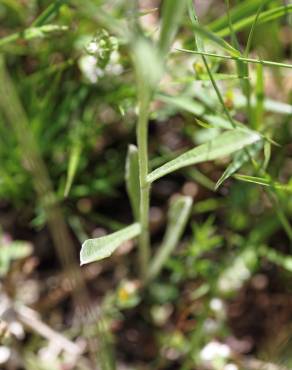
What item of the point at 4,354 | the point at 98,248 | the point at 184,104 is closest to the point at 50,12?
the point at 184,104

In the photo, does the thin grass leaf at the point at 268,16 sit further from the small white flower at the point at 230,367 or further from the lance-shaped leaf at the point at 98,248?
the small white flower at the point at 230,367

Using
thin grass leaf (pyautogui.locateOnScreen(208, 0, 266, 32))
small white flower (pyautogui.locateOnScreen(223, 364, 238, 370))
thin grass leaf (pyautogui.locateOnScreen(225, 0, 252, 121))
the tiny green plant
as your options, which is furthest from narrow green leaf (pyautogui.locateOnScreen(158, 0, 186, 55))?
small white flower (pyautogui.locateOnScreen(223, 364, 238, 370))

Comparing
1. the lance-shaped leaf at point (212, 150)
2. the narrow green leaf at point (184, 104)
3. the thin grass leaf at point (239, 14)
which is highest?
the thin grass leaf at point (239, 14)

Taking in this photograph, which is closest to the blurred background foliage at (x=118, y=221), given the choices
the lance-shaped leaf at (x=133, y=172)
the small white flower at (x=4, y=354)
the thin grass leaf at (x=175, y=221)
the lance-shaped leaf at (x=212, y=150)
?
the small white flower at (x=4, y=354)

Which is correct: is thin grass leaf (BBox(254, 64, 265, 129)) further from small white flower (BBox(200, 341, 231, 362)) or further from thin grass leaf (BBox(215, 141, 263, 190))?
small white flower (BBox(200, 341, 231, 362))

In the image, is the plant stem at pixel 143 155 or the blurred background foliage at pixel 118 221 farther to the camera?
the blurred background foliage at pixel 118 221
